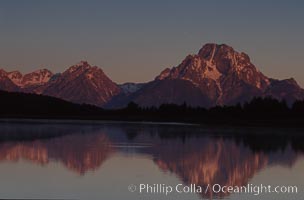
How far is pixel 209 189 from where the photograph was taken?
2922 cm

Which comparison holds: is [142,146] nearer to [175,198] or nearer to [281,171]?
[281,171]

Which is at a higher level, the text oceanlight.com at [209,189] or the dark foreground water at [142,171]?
the dark foreground water at [142,171]

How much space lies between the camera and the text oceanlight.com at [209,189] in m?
28.0

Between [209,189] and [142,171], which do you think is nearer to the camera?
[209,189]

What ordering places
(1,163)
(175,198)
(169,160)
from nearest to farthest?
1. (175,198)
2. (1,163)
3. (169,160)

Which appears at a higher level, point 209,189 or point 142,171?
point 142,171

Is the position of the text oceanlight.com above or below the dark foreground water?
below

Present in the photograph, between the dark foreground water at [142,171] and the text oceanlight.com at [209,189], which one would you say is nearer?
the dark foreground water at [142,171]

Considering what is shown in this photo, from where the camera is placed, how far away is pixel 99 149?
50.1 meters

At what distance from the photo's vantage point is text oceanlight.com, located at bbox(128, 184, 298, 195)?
28.0 meters

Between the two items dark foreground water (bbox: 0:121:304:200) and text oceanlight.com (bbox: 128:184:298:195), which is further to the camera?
Result: text oceanlight.com (bbox: 128:184:298:195)

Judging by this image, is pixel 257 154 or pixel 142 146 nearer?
pixel 257 154

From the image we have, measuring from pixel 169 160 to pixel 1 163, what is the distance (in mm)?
11283

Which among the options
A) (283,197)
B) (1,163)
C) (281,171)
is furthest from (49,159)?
(283,197)
